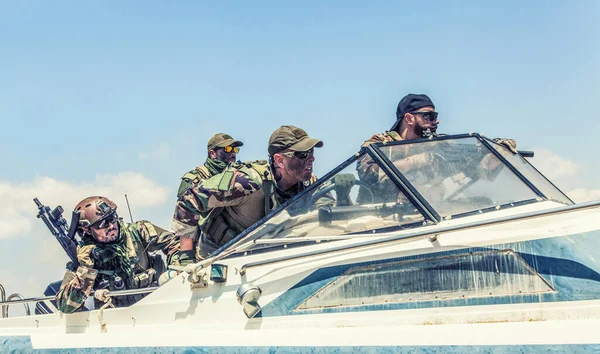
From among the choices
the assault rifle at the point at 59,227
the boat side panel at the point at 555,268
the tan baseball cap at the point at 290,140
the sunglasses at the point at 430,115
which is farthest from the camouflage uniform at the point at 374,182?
the assault rifle at the point at 59,227

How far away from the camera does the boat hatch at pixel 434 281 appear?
329cm

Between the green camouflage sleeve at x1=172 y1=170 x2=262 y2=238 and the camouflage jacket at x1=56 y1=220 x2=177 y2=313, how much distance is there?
962 mm

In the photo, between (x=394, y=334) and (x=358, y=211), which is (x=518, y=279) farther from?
(x=358, y=211)

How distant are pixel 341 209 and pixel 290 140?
0.96 meters

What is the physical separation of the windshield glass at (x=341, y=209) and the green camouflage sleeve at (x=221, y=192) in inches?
27.6

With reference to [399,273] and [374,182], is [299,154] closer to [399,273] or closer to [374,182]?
[374,182]

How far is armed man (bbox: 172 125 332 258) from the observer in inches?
190

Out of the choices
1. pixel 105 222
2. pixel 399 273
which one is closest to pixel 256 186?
pixel 399 273

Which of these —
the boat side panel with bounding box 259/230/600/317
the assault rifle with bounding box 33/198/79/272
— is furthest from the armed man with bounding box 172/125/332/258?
the assault rifle with bounding box 33/198/79/272

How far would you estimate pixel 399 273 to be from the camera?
3.53 meters

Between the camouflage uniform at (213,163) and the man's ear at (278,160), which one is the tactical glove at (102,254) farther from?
the camouflage uniform at (213,163)

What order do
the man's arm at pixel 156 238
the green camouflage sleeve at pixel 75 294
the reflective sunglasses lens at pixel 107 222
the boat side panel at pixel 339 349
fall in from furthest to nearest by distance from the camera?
1. the man's arm at pixel 156 238
2. the reflective sunglasses lens at pixel 107 222
3. the green camouflage sleeve at pixel 75 294
4. the boat side panel at pixel 339 349

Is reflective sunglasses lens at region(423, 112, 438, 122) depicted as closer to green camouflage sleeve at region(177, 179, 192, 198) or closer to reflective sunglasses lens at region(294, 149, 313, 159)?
reflective sunglasses lens at region(294, 149, 313, 159)

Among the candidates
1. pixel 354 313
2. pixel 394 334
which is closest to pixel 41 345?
pixel 354 313
